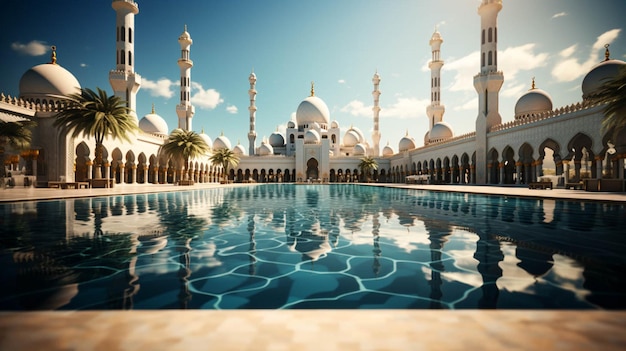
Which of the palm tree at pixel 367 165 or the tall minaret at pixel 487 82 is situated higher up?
the tall minaret at pixel 487 82

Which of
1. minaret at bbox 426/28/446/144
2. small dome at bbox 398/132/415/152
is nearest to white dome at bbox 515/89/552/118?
minaret at bbox 426/28/446/144

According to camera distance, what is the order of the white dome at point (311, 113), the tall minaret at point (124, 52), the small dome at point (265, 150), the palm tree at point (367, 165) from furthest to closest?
the small dome at point (265, 150), the white dome at point (311, 113), the palm tree at point (367, 165), the tall minaret at point (124, 52)

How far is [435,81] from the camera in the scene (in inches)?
1494

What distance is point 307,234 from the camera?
5152mm

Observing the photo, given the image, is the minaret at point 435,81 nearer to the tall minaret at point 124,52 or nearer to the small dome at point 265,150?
the small dome at point 265,150

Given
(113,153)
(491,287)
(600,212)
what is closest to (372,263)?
(491,287)

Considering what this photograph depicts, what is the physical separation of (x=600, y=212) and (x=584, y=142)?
20.6 meters

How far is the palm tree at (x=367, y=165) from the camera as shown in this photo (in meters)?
45.8

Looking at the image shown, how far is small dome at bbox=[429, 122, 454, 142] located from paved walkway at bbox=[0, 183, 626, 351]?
126ft

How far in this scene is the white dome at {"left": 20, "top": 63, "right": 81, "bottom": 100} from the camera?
2475cm

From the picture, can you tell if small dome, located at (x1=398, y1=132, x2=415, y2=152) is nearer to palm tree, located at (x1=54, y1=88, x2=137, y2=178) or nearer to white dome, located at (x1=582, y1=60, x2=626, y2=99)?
white dome, located at (x1=582, y1=60, x2=626, y2=99)

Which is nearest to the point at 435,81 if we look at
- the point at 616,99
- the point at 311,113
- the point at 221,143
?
the point at 311,113

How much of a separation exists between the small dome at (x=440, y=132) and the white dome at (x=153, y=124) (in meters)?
33.5

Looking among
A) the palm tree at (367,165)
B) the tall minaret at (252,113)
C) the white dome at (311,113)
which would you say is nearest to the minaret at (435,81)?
the palm tree at (367,165)
